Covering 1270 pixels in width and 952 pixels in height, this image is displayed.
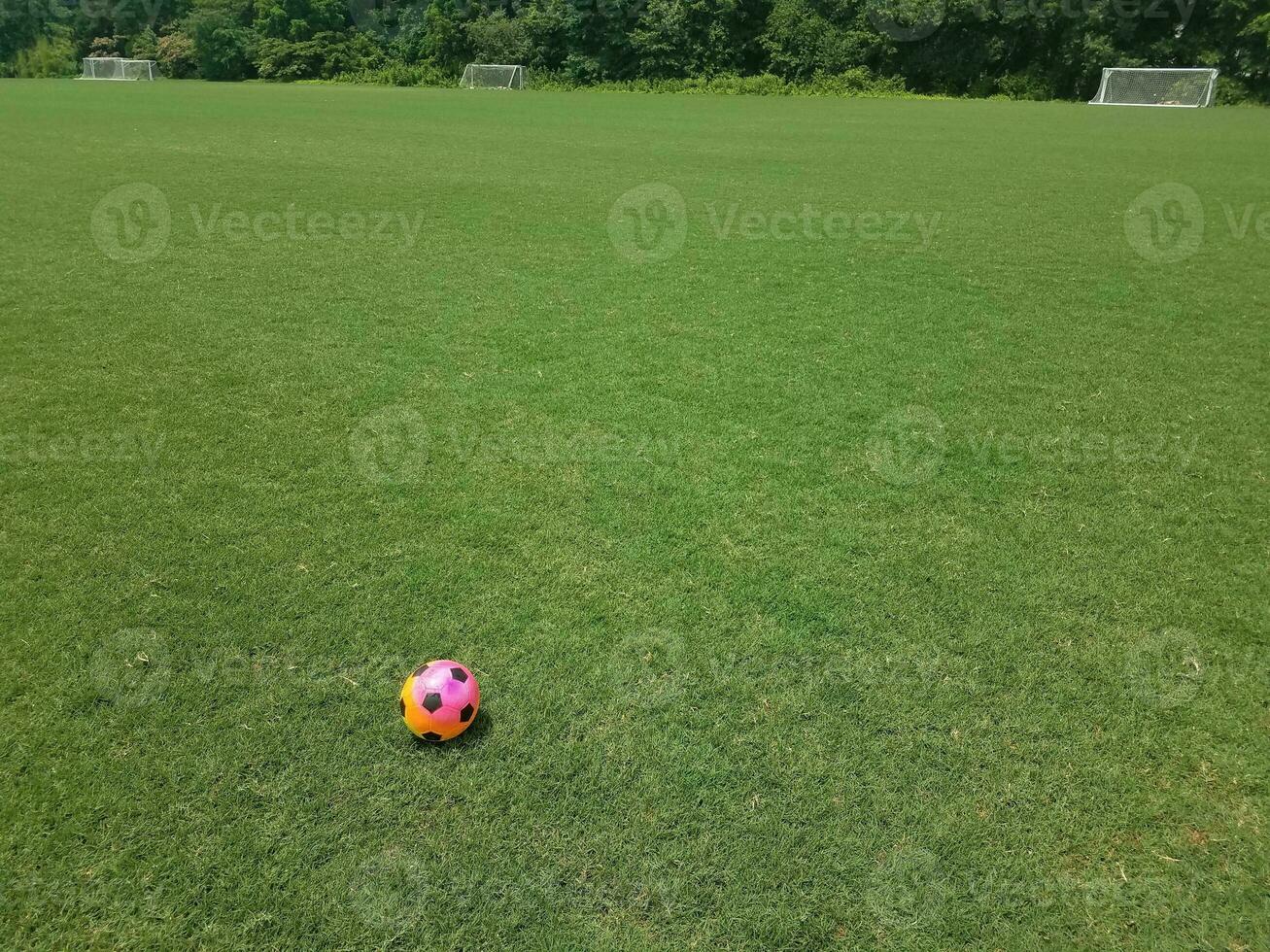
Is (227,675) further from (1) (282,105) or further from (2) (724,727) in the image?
(1) (282,105)

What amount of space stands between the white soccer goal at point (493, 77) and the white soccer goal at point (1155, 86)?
2500cm

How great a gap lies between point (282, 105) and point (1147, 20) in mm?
33967

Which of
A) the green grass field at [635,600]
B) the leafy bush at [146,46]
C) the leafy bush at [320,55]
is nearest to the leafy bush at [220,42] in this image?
the leafy bush at [320,55]

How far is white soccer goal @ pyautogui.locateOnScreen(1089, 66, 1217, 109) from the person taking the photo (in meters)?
30.0

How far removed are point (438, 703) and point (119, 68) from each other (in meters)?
59.0

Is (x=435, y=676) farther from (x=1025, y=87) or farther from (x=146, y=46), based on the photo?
(x=146, y=46)

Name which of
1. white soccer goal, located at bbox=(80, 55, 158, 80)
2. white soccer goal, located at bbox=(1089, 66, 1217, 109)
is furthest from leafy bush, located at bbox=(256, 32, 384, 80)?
white soccer goal, located at bbox=(1089, 66, 1217, 109)

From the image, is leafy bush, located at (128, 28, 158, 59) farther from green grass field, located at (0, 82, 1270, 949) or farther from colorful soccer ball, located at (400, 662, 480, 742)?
colorful soccer ball, located at (400, 662, 480, 742)

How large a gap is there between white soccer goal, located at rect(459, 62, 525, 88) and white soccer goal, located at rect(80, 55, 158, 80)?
830 inches

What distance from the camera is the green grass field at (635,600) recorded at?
2.38 meters

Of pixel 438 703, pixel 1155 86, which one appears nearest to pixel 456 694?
pixel 438 703

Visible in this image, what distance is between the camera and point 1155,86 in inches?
1210

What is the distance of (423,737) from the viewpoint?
2.78 meters

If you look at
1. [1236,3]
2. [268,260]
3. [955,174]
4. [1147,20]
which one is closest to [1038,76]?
[1147,20]
